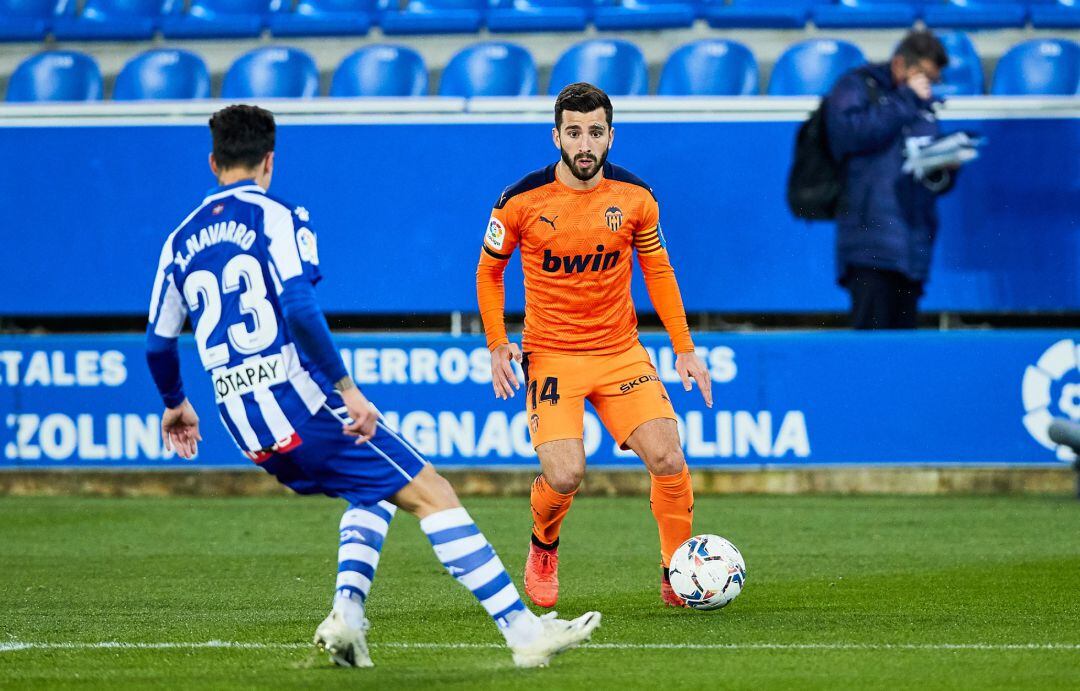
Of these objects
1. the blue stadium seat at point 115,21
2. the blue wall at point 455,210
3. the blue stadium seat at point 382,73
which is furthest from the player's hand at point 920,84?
the blue stadium seat at point 115,21

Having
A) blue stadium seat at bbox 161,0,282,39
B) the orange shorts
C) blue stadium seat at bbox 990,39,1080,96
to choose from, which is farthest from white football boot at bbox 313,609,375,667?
blue stadium seat at bbox 161,0,282,39

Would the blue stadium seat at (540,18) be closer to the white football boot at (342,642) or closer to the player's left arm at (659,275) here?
the player's left arm at (659,275)

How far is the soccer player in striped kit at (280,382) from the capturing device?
4.98m

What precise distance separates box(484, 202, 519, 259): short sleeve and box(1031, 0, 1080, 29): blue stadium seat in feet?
25.3

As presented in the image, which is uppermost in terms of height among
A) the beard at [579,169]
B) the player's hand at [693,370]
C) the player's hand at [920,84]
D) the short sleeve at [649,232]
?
the player's hand at [920,84]

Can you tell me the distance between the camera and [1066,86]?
12484 mm

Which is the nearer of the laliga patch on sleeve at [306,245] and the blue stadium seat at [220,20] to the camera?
the laliga patch on sleeve at [306,245]

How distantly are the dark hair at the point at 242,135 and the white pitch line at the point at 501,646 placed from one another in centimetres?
167

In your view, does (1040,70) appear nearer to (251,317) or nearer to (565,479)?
(565,479)

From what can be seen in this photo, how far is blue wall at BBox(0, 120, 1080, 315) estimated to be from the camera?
11188mm

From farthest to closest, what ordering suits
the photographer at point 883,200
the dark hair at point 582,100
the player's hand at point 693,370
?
the photographer at point 883,200, the player's hand at point 693,370, the dark hair at point 582,100

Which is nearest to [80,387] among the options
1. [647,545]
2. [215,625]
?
[647,545]

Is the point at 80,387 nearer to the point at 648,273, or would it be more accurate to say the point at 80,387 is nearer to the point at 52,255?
the point at 52,255

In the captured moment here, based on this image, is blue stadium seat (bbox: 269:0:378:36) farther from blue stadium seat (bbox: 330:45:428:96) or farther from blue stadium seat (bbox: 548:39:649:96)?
blue stadium seat (bbox: 548:39:649:96)
